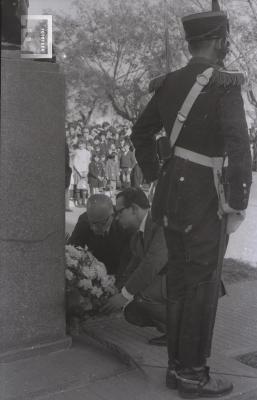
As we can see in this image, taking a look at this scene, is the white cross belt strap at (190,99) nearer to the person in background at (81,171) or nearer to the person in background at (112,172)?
the person in background at (81,171)

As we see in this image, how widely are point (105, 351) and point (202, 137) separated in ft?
5.10

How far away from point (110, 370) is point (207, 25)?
1960mm

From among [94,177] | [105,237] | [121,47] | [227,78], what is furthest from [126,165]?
[227,78]

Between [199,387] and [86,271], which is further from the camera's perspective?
[86,271]

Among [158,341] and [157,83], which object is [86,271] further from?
[157,83]

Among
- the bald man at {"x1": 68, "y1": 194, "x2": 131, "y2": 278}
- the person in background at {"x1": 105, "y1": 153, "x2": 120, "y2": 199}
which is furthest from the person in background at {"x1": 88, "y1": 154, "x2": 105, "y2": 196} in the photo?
the bald man at {"x1": 68, "y1": 194, "x2": 131, "y2": 278}

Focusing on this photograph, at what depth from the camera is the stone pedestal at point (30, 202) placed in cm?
366

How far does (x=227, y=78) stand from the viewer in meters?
3.25

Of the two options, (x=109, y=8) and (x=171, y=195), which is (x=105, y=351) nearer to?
(x=171, y=195)

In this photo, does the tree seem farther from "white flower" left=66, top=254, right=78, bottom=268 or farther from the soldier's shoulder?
the soldier's shoulder

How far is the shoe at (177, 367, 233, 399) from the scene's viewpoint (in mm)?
3488

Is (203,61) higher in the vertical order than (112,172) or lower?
higher

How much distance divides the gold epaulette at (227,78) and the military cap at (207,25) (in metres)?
0.23

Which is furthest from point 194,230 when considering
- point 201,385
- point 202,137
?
point 201,385
